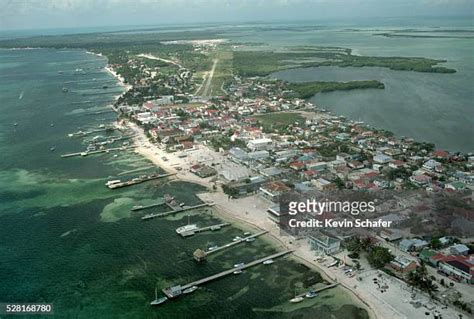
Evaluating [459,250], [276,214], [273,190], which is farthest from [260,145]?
[459,250]

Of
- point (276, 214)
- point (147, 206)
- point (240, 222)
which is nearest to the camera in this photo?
point (276, 214)

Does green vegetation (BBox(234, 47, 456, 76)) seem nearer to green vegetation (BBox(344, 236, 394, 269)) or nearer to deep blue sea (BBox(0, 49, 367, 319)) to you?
deep blue sea (BBox(0, 49, 367, 319))

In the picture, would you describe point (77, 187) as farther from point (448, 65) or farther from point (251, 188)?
point (448, 65)

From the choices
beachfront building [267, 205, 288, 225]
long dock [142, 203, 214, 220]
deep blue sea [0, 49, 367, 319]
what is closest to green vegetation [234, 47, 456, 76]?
deep blue sea [0, 49, 367, 319]

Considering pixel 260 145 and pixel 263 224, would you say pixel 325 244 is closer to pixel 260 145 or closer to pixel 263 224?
pixel 263 224

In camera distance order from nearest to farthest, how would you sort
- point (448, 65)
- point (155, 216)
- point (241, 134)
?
point (155, 216) → point (241, 134) → point (448, 65)

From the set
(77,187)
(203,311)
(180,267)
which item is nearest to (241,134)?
(77,187)

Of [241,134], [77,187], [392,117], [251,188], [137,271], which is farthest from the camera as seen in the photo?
[392,117]
